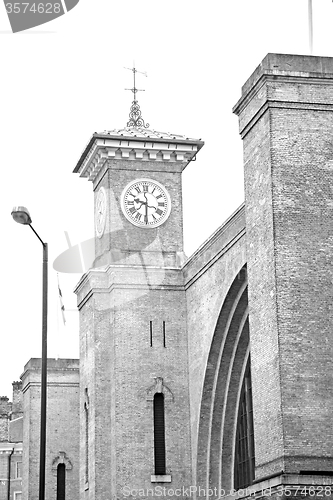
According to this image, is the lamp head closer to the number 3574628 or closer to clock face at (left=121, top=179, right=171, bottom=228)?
the number 3574628

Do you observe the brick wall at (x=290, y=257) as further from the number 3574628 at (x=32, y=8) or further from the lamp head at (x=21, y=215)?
the number 3574628 at (x=32, y=8)

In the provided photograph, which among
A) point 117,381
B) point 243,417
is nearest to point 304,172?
point 243,417

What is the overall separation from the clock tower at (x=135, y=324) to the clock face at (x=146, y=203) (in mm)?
33

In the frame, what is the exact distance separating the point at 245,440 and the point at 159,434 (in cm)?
329

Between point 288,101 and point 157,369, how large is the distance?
12.6m

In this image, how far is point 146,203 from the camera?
35.6m

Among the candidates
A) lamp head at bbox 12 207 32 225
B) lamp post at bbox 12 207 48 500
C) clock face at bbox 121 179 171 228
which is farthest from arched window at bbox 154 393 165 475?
lamp head at bbox 12 207 32 225

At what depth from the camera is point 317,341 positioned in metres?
21.5

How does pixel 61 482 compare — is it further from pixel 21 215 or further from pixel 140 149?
pixel 21 215

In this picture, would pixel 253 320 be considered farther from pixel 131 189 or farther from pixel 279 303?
pixel 131 189

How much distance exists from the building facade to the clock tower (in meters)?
0.04

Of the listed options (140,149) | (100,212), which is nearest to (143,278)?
(100,212)

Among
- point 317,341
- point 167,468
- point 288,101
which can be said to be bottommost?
point 167,468

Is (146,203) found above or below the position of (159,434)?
above
